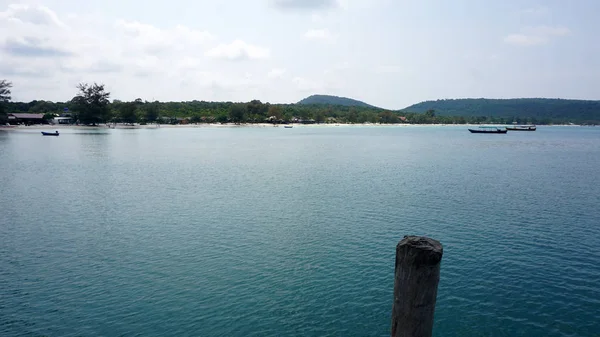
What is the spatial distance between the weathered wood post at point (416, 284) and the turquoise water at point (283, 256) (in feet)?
26.5

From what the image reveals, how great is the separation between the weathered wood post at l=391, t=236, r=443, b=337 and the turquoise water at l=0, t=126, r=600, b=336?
8073 mm

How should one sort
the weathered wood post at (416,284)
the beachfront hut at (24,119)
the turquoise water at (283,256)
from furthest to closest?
the beachfront hut at (24,119) < the turquoise water at (283,256) < the weathered wood post at (416,284)

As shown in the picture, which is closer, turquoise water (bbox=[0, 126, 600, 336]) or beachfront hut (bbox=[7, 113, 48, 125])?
turquoise water (bbox=[0, 126, 600, 336])

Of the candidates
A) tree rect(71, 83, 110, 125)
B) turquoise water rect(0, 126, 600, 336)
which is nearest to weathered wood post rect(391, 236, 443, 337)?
turquoise water rect(0, 126, 600, 336)

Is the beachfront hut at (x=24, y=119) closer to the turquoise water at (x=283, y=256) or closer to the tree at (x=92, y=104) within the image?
the tree at (x=92, y=104)

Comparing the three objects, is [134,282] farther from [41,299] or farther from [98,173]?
[98,173]

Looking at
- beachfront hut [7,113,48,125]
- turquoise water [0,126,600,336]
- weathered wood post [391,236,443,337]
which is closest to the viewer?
weathered wood post [391,236,443,337]

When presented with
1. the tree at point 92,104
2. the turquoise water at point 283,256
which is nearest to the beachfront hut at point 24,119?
the tree at point 92,104

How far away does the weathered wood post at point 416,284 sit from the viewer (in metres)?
6.72

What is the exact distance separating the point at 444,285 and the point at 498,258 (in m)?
5.37

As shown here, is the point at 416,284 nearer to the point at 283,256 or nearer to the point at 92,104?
the point at 283,256

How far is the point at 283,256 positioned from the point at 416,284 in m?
15.7

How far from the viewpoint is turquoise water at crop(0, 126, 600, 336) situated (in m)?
15.4

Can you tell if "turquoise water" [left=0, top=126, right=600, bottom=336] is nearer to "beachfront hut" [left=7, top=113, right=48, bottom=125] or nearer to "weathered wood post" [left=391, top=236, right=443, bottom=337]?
"weathered wood post" [left=391, top=236, right=443, bottom=337]
